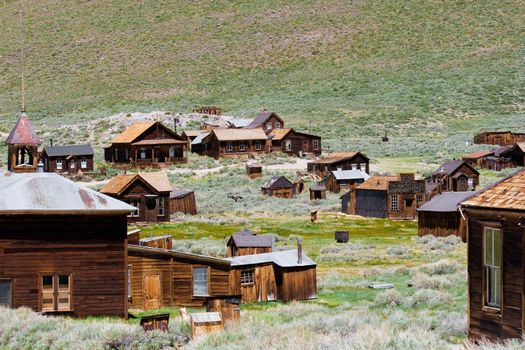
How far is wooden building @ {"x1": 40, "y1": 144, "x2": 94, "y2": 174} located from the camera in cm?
8331

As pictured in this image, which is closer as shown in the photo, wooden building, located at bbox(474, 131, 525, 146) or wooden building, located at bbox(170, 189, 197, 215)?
wooden building, located at bbox(170, 189, 197, 215)

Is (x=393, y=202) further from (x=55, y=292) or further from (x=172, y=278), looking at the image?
(x=55, y=292)

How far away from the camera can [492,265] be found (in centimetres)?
1953

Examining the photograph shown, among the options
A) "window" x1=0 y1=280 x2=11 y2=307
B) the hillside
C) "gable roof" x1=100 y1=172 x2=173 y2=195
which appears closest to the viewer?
"window" x1=0 y1=280 x2=11 y2=307

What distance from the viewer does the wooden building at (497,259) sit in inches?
738

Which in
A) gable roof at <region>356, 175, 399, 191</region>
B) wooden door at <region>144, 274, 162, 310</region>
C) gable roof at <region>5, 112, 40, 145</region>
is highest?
gable roof at <region>5, 112, 40, 145</region>

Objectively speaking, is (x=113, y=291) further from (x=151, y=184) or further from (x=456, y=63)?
(x=456, y=63)

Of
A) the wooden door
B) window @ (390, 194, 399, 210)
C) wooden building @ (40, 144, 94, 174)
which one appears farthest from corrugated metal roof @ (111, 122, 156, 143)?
the wooden door

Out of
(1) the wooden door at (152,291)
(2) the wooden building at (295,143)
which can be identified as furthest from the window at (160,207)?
(2) the wooden building at (295,143)

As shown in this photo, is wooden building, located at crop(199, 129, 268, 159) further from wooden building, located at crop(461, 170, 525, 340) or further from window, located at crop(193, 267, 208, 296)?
wooden building, located at crop(461, 170, 525, 340)

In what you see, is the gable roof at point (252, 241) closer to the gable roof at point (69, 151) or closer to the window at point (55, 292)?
the window at point (55, 292)

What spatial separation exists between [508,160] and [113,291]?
61.1 meters

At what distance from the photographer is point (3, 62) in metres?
162

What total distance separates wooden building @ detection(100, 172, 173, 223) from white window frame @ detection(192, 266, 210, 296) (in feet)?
87.1
